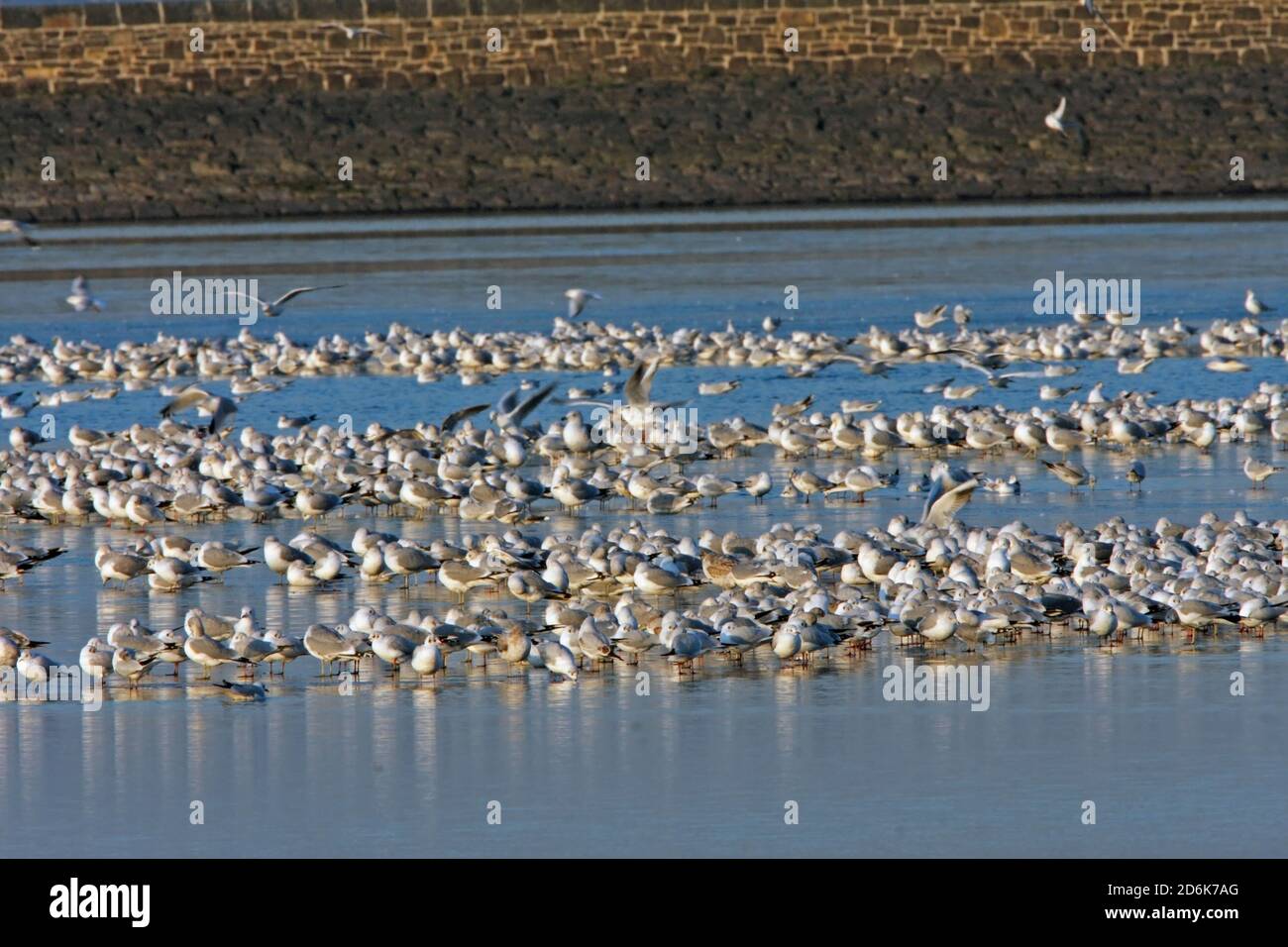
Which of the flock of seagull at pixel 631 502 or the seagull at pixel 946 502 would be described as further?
the seagull at pixel 946 502

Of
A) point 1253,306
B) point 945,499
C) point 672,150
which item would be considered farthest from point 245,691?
point 672,150

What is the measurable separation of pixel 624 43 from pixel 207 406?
27.0 m

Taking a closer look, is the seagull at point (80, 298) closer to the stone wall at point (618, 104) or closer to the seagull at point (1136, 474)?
the stone wall at point (618, 104)

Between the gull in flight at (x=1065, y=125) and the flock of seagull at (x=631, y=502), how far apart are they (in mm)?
14568

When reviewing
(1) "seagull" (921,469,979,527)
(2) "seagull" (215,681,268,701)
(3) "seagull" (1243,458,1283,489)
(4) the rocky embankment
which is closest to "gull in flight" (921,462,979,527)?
(1) "seagull" (921,469,979,527)

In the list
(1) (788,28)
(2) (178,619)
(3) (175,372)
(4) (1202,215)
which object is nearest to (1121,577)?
(2) (178,619)

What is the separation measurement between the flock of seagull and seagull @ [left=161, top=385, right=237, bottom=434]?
0.04 metres

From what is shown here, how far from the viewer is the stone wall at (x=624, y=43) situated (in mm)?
43312

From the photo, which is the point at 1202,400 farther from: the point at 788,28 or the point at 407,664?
the point at 788,28

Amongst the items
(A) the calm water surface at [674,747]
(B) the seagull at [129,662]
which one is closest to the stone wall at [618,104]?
(A) the calm water surface at [674,747]

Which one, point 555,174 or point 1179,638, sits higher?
point 555,174

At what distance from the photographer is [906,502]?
45.8 ft

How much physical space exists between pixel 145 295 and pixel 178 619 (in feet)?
64.0

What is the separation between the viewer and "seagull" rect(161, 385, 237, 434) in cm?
1764
